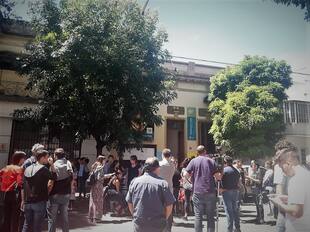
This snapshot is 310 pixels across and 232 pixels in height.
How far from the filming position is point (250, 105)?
53.9 ft

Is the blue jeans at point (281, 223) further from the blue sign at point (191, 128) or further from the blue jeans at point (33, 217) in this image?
the blue sign at point (191, 128)

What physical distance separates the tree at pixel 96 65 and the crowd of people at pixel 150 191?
1.78 metres

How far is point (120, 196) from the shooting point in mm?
9641

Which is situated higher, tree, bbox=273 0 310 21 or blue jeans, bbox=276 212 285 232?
tree, bbox=273 0 310 21

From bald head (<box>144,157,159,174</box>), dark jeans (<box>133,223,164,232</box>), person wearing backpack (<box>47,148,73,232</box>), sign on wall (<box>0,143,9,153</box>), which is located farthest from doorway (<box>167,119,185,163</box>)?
dark jeans (<box>133,223,164,232</box>)

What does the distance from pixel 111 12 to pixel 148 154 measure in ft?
26.7

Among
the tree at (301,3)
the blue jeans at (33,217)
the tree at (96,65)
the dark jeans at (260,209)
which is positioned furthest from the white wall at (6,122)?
the tree at (301,3)

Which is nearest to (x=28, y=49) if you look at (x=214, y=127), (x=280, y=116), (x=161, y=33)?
(x=161, y=33)

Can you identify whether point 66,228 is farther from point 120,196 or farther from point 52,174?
point 120,196

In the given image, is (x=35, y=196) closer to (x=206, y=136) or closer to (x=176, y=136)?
(x=176, y=136)

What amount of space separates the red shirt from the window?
1603 cm

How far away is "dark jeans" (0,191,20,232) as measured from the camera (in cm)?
595

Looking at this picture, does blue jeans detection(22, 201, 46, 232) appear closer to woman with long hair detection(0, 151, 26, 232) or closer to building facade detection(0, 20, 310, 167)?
woman with long hair detection(0, 151, 26, 232)

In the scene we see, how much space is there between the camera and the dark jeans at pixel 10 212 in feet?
19.5
